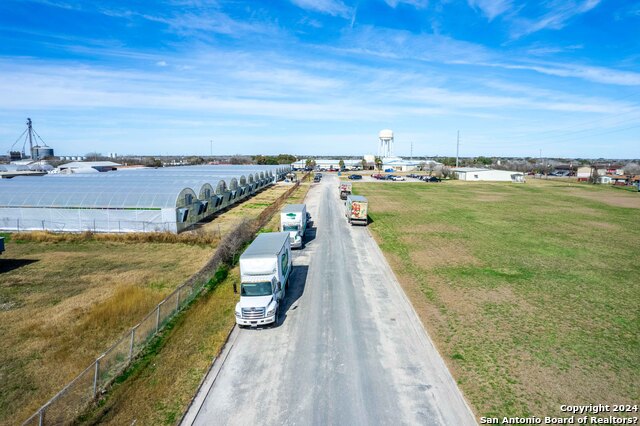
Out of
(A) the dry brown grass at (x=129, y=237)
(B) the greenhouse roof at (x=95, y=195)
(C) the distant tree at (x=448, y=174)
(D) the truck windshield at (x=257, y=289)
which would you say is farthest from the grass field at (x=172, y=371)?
(C) the distant tree at (x=448, y=174)

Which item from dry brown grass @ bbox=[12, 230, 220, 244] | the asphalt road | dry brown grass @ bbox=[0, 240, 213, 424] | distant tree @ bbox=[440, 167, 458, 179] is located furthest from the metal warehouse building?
distant tree @ bbox=[440, 167, 458, 179]

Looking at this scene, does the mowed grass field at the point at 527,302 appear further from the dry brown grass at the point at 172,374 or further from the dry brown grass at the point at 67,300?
the dry brown grass at the point at 67,300

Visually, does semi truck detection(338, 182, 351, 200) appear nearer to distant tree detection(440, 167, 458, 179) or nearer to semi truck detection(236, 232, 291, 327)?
semi truck detection(236, 232, 291, 327)

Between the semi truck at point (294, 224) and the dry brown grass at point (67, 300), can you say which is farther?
the semi truck at point (294, 224)

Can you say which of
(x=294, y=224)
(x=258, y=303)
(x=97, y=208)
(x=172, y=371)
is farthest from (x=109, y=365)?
(x=97, y=208)

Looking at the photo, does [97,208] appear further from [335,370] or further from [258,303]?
[335,370]

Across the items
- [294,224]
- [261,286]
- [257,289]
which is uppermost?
[294,224]

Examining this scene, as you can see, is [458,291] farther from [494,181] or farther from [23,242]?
[494,181]

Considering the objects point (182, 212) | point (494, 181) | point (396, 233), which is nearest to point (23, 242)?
point (182, 212)
